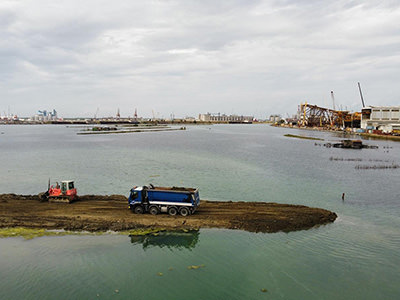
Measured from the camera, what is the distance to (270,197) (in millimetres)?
30922

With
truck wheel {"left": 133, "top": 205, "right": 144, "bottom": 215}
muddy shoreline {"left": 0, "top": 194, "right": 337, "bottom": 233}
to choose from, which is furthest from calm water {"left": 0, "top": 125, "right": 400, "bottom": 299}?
truck wheel {"left": 133, "top": 205, "right": 144, "bottom": 215}

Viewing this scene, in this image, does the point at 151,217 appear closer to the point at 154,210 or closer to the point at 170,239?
the point at 154,210

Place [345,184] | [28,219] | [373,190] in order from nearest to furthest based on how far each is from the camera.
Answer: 1. [28,219]
2. [373,190]
3. [345,184]

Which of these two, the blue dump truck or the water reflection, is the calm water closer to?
the water reflection

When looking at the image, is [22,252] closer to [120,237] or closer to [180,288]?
[120,237]

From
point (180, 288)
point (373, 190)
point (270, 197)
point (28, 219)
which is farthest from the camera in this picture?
point (373, 190)

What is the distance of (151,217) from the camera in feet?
72.6

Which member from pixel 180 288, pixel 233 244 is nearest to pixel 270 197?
pixel 233 244

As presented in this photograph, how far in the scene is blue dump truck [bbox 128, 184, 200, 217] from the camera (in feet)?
73.0

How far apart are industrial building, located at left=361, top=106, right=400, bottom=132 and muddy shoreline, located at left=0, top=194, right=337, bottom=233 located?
117524 mm

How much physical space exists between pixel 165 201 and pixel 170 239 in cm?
372

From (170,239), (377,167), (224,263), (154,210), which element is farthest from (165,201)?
(377,167)

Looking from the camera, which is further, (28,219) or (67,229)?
(28,219)

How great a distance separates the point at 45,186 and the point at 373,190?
40.7m
